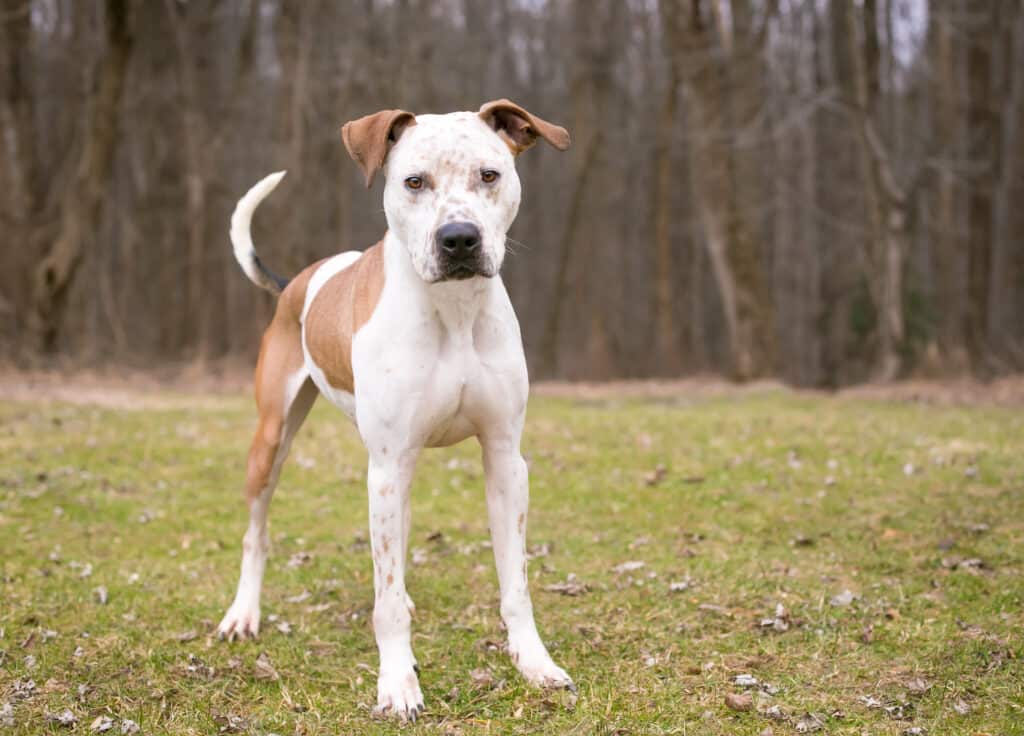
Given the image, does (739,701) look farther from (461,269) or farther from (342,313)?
(342,313)

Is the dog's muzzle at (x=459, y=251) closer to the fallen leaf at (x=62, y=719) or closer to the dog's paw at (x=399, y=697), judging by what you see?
the dog's paw at (x=399, y=697)

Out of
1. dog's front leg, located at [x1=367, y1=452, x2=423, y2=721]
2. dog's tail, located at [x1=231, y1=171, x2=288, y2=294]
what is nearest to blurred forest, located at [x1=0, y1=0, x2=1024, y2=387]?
dog's tail, located at [x1=231, y1=171, x2=288, y2=294]

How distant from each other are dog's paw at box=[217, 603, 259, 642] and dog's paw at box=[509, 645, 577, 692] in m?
1.32

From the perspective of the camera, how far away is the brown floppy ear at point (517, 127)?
3953mm

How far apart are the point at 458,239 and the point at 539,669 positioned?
66.0 inches

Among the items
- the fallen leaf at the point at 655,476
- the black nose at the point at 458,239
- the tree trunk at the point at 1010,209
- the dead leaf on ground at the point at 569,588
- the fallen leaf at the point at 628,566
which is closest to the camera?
the black nose at the point at 458,239

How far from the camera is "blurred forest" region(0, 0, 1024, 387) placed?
48.0ft

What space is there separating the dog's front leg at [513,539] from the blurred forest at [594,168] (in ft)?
34.7

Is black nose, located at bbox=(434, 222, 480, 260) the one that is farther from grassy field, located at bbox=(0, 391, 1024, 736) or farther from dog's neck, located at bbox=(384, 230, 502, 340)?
grassy field, located at bbox=(0, 391, 1024, 736)

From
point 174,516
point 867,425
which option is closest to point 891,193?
point 867,425

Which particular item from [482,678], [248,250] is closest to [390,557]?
[482,678]

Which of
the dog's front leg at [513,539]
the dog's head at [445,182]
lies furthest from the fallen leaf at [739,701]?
the dog's head at [445,182]

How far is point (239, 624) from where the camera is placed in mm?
4770

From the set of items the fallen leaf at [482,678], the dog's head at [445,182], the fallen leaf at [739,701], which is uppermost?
the dog's head at [445,182]
